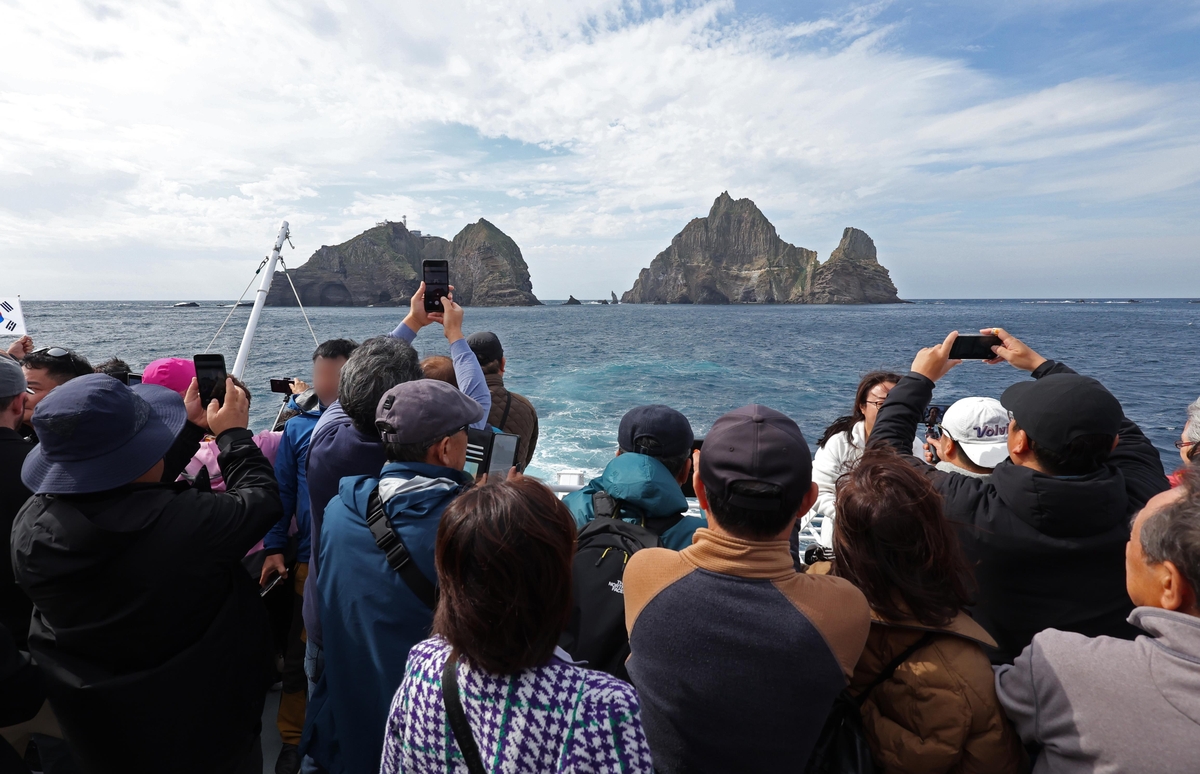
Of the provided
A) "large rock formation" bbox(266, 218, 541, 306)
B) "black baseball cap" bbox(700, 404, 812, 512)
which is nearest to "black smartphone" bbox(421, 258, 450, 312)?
"black baseball cap" bbox(700, 404, 812, 512)

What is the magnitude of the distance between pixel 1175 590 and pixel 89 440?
2600 millimetres

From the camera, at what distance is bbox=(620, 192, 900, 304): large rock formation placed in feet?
393

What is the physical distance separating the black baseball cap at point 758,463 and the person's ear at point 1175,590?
700 millimetres

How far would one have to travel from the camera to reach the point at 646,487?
1.91m

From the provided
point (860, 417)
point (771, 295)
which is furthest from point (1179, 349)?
point (771, 295)

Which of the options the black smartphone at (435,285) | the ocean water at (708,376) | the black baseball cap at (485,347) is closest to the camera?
the black smartphone at (435,285)

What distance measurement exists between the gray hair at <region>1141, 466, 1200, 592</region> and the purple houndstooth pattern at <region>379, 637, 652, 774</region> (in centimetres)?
111

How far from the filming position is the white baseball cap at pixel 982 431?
259cm

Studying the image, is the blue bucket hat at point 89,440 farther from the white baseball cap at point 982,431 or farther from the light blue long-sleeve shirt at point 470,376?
the white baseball cap at point 982,431

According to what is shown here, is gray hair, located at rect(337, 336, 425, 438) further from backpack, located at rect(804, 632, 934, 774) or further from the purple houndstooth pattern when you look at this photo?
backpack, located at rect(804, 632, 934, 774)

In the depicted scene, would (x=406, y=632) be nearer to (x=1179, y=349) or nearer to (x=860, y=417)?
(x=860, y=417)

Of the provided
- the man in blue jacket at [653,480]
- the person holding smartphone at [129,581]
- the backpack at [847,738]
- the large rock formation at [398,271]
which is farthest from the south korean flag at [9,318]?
the large rock formation at [398,271]

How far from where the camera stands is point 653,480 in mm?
1923

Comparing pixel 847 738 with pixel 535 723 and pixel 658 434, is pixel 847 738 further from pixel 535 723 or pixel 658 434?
pixel 658 434
